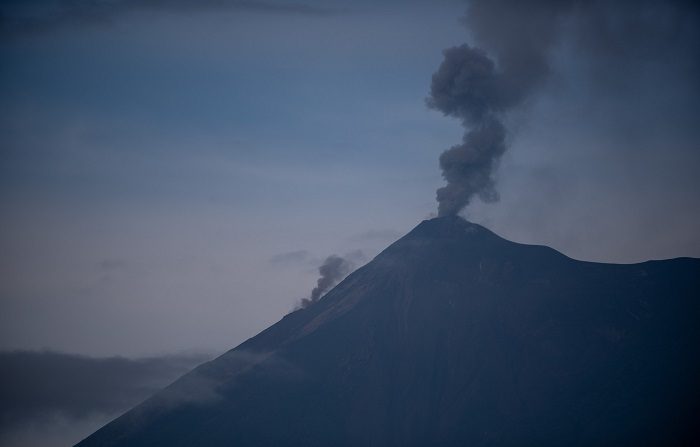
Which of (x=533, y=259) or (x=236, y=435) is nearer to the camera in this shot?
(x=236, y=435)

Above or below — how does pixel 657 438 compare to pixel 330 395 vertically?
below

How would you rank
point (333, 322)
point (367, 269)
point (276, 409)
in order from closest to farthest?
point (276, 409)
point (333, 322)
point (367, 269)

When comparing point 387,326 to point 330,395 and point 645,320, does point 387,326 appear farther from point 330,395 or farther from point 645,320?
point 645,320

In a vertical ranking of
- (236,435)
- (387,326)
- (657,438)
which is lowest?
(657,438)

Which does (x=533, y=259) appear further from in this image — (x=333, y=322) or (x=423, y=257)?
(x=333, y=322)

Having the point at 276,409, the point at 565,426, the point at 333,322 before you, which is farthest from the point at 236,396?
the point at 565,426

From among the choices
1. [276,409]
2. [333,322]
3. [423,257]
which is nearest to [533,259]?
[423,257]

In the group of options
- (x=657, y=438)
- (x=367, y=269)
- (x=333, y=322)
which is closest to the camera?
(x=657, y=438)
